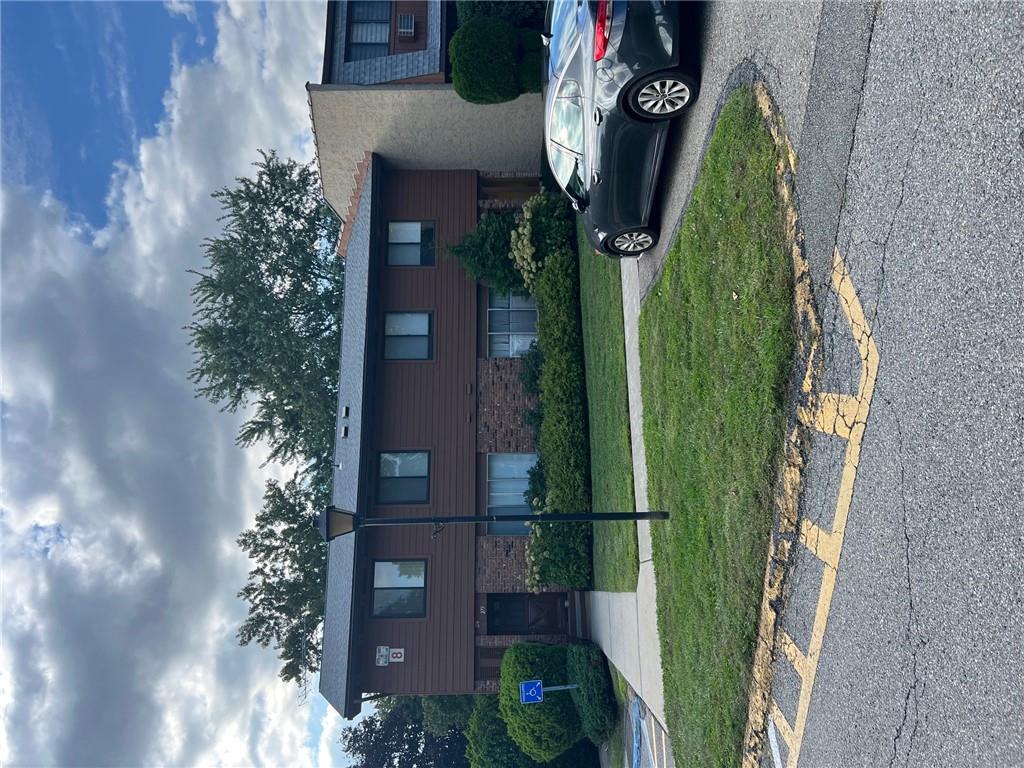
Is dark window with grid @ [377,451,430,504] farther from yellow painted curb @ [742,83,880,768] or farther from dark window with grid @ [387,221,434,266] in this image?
yellow painted curb @ [742,83,880,768]

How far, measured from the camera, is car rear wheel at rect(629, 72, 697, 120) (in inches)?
294

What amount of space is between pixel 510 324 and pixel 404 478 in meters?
4.70

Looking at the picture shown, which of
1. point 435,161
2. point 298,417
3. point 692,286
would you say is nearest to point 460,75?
point 435,161

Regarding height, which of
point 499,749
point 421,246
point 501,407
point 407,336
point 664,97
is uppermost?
point 421,246

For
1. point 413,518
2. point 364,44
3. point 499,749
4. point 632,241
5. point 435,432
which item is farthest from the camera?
point 499,749

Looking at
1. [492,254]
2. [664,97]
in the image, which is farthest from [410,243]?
[664,97]

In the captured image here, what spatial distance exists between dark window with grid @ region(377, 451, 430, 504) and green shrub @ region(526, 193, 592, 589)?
2.80m

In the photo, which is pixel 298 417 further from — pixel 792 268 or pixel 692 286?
pixel 792 268

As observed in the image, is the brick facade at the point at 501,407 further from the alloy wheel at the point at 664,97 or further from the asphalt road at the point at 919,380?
the asphalt road at the point at 919,380

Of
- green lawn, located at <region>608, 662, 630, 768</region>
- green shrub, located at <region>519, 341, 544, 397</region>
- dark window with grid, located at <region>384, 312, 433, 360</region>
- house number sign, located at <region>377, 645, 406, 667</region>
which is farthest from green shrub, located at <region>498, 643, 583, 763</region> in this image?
dark window with grid, located at <region>384, 312, 433, 360</region>

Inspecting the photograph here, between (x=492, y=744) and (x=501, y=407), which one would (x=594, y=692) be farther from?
(x=501, y=407)

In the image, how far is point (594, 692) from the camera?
47.0 feet

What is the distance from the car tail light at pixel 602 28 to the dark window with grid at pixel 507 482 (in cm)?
1139

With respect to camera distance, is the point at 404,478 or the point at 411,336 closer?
the point at 404,478
